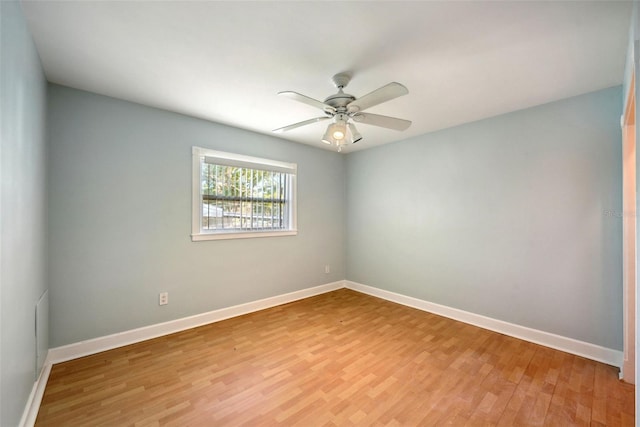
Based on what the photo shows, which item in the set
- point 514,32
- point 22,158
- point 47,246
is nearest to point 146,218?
point 47,246

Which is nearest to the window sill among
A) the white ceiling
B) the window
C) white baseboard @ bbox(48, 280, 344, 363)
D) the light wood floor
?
the window

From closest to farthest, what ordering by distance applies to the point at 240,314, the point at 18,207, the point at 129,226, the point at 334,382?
the point at 18,207 → the point at 334,382 → the point at 129,226 → the point at 240,314

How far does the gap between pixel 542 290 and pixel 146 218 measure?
4.14 m

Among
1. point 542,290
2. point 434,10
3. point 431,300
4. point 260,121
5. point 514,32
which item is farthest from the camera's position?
point 431,300

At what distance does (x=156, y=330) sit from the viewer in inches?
108

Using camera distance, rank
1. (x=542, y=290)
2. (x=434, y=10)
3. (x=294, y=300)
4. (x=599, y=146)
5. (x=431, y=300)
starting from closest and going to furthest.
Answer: (x=434, y=10), (x=599, y=146), (x=542, y=290), (x=431, y=300), (x=294, y=300)

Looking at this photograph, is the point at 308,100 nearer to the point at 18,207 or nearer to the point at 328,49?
the point at 328,49

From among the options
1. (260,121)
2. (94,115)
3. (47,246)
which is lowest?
(47,246)

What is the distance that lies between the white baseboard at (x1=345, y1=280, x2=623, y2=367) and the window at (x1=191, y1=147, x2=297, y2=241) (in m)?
2.05

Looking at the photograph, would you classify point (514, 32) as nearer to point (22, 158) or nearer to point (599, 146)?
point (599, 146)

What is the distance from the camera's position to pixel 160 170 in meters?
2.82

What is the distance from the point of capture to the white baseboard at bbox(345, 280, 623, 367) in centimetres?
231

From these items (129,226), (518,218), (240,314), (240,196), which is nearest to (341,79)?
(240,196)

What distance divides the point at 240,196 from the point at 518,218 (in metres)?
3.28
